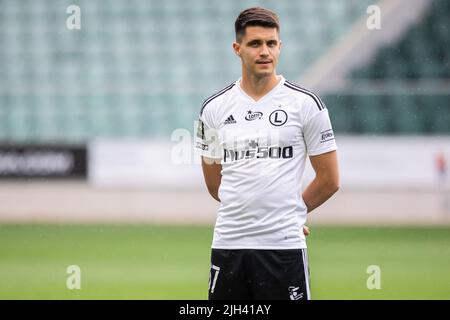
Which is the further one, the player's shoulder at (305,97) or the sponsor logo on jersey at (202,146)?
the sponsor logo on jersey at (202,146)

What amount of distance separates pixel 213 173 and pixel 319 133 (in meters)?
0.67

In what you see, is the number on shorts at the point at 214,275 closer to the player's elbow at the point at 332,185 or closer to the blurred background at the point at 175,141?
the player's elbow at the point at 332,185

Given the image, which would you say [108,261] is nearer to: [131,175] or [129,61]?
[131,175]

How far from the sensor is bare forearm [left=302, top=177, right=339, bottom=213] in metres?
4.75

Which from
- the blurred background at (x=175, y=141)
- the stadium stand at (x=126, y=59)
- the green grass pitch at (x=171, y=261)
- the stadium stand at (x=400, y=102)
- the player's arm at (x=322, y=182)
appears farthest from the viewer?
the stadium stand at (x=126, y=59)

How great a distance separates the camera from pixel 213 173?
5.01 metres

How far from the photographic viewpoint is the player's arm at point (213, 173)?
4961 millimetres

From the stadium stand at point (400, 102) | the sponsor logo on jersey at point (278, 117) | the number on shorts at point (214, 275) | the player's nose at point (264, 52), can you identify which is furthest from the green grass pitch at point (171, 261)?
the player's nose at point (264, 52)

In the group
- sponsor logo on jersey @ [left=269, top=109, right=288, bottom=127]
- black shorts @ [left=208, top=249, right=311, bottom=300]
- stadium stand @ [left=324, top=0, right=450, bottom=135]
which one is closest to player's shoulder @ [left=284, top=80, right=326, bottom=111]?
sponsor logo on jersey @ [left=269, top=109, right=288, bottom=127]

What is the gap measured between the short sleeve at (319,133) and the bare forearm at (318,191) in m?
0.19

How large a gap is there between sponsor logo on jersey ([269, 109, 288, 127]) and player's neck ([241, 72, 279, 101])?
139 mm

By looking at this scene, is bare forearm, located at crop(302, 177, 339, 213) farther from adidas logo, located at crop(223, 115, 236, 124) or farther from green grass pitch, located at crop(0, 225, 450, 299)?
green grass pitch, located at crop(0, 225, 450, 299)

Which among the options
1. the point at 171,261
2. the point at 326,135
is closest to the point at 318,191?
the point at 326,135

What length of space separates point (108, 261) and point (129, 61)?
10.1 m
